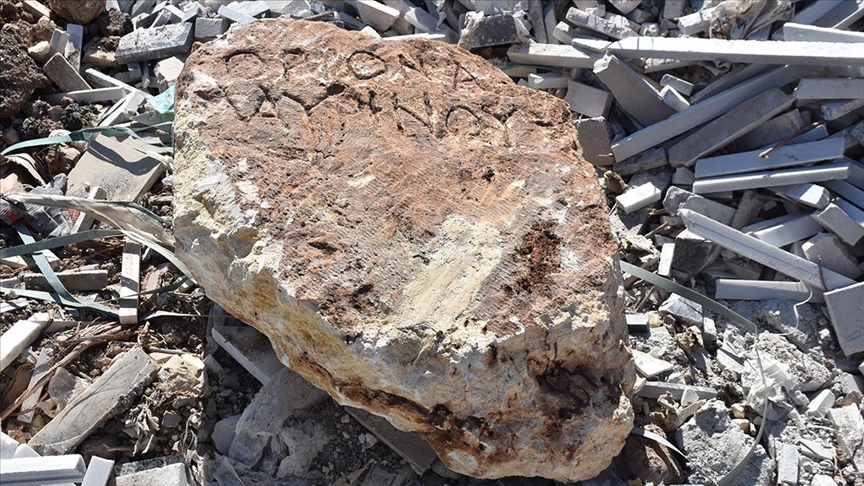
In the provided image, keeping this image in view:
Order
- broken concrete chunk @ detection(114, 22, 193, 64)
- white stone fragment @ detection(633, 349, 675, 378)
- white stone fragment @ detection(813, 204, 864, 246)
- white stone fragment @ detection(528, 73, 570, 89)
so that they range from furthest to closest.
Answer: broken concrete chunk @ detection(114, 22, 193, 64) < white stone fragment @ detection(528, 73, 570, 89) < white stone fragment @ detection(813, 204, 864, 246) < white stone fragment @ detection(633, 349, 675, 378)

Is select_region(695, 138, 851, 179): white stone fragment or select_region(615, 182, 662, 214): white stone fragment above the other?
select_region(695, 138, 851, 179): white stone fragment

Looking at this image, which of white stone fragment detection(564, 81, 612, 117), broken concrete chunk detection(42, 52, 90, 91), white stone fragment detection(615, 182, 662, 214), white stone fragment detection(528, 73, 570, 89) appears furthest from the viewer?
broken concrete chunk detection(42, 52, 90, 91)

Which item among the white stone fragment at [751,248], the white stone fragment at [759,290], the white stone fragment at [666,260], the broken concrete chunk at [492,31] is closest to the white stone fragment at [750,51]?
the broken concrete chunk at [492,31]

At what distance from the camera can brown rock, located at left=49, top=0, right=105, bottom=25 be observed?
5.27 metres

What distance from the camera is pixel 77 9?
5281 mm

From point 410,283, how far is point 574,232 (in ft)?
2.22

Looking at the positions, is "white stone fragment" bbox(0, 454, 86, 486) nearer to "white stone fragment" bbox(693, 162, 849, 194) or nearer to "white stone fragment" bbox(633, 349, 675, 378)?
"white stone fragment" bbox(633, 349, 675, 378)

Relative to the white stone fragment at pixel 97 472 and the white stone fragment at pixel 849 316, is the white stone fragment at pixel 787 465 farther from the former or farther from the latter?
the white stone fragment at pixel 97 472

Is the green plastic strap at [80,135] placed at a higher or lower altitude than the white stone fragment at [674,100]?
lower

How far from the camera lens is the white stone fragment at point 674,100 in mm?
4477

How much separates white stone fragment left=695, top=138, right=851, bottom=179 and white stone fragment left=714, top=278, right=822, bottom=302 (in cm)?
59

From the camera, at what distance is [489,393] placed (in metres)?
2.86

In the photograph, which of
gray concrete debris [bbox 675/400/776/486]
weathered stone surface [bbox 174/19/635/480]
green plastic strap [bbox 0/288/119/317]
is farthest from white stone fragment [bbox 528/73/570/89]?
green plastic strap [bbox 0/288/119/317]

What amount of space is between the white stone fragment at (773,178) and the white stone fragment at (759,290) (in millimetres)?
495
